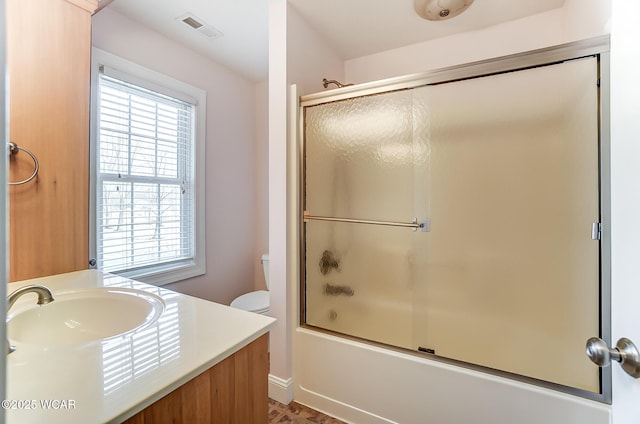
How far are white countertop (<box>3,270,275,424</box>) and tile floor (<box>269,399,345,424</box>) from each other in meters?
0.99

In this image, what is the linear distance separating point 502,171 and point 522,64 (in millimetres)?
452

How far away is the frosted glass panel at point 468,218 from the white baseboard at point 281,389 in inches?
16.9

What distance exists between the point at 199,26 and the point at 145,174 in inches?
42.9

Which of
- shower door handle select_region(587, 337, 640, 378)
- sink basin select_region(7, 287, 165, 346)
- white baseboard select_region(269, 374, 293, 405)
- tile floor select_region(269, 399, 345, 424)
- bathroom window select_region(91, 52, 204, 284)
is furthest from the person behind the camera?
bathroom window select_region(91, 52, 204, 284)

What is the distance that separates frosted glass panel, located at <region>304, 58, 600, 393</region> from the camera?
1.13m

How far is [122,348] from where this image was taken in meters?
0.73

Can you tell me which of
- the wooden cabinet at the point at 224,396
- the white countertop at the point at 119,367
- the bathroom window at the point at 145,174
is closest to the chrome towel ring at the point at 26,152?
the bathroom window at the point at 145,174

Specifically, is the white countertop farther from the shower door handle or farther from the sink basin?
the shower door handle

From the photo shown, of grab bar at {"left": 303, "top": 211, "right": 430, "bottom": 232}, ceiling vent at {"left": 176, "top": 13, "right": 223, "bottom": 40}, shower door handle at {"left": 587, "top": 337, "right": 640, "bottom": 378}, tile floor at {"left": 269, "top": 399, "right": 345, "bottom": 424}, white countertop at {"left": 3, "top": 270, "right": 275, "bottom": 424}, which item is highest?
ceiling vent at {"left": 176, "top": 13, "right": 223, "bottom": 40}

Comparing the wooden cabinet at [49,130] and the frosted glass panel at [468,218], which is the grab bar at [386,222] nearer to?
the frosted glass panel at [468,218]

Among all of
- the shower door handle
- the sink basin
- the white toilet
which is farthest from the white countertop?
the white toilet

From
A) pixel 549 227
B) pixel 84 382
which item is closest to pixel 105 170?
pixel 84 382

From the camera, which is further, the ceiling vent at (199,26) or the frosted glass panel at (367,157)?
the ceiling vent at (199,26)

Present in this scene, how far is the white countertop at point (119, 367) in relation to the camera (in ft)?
1.76
